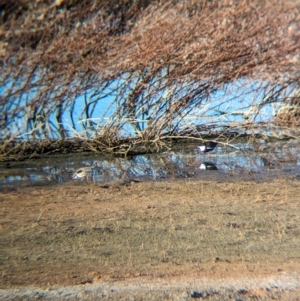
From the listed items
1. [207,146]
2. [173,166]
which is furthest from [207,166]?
[207,146]

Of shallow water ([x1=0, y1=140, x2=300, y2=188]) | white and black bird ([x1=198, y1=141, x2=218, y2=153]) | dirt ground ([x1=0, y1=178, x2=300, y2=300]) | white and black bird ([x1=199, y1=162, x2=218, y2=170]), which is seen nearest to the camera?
dirt ground ([x1=0, y1=178, x2=300, y2=300])

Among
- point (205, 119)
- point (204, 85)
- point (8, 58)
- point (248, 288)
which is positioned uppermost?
point (8, 58)

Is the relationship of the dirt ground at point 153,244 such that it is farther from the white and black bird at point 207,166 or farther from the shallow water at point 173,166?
the white and black bird at point 207,166

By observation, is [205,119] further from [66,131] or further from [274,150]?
[66,131]

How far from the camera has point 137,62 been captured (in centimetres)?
1041

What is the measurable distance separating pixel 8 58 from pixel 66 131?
1802 mm

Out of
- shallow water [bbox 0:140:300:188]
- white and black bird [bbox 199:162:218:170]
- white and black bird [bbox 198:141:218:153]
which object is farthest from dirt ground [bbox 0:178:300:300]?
white and black bird [bbox 198:141:218:153]

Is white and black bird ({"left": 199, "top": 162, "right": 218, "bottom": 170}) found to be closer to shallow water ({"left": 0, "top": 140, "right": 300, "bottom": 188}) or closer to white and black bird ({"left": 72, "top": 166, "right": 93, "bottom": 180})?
shallow water ({"left": 0, "top": 140, "right": 300, "bottom": 188})

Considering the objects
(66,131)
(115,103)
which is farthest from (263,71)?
(66,131)

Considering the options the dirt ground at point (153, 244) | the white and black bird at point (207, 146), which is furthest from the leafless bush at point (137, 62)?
the dirt ground at point (153, 244)

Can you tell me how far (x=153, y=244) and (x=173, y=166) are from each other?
14.1 ft

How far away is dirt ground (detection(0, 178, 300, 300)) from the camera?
177 inches

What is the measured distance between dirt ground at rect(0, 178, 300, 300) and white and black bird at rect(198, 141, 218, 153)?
3045mm

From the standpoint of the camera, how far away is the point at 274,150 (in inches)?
432
